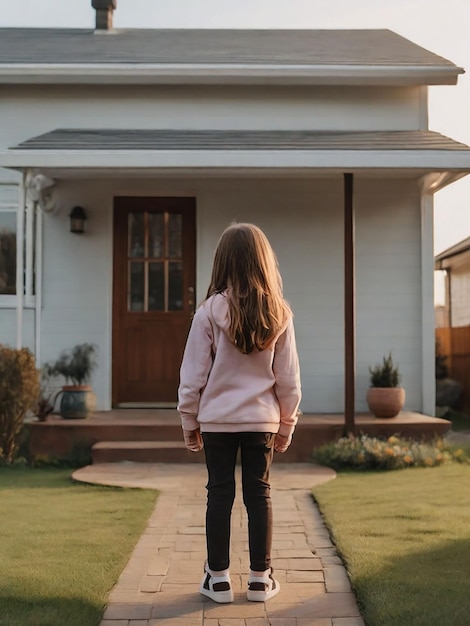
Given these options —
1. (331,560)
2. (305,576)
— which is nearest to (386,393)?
(331,560)

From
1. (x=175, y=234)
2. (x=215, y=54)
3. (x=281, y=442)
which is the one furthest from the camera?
(x=215, y=54)

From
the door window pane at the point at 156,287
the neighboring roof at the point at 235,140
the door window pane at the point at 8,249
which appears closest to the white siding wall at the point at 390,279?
the neighboring roof at the point at 235,140

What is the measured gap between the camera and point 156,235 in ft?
31.4

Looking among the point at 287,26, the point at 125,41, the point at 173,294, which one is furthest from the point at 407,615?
the point at 287,26

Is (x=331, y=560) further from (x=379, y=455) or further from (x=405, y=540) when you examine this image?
(x=379, y=455)

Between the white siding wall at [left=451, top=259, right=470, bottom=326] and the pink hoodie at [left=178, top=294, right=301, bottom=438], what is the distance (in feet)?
41.3

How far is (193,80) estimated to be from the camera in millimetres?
9203

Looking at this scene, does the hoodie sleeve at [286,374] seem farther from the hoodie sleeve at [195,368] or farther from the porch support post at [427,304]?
the porch support post at [427,304]

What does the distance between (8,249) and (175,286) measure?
1956 mm

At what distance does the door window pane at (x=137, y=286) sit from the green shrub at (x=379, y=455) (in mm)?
2886

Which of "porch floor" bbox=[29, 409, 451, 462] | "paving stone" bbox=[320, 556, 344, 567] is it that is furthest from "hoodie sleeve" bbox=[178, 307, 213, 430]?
"porch floor" bbox=[29, 409, 451, 462]

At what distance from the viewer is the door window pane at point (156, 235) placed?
9.55 metres

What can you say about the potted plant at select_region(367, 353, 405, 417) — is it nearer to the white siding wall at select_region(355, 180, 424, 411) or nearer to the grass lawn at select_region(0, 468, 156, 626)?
the white siding wall at select_region(355, 180, 424, 411)

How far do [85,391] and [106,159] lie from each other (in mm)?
2383
